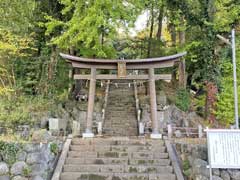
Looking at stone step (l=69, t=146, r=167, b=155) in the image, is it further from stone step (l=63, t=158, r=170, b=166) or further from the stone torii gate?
the stone torii gate

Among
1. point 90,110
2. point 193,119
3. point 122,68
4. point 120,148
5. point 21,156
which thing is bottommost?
point 21,156

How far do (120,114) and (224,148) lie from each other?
9.19 metres

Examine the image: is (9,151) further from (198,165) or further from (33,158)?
(198,165)

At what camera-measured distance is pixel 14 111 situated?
47.2 feet

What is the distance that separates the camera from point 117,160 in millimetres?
10305

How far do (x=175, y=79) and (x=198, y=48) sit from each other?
7.67 m

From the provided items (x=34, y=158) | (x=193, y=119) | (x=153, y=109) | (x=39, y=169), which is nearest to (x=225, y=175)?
(x=153, y=109)

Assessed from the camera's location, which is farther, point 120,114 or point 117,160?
point 120,114

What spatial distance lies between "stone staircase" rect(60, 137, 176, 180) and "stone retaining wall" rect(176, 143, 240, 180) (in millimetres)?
492

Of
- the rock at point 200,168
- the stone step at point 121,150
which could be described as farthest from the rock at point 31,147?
the rock at point 200,168

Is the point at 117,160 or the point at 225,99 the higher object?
the point at 225,99

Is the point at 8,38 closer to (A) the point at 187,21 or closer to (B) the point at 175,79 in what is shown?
(A) the point at 187,21

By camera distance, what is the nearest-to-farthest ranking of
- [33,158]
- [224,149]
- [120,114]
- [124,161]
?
[224,149] < [33,158] < [124,161] < [120,114]

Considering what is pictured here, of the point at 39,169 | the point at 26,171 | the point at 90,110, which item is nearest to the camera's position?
the point at 26,171
